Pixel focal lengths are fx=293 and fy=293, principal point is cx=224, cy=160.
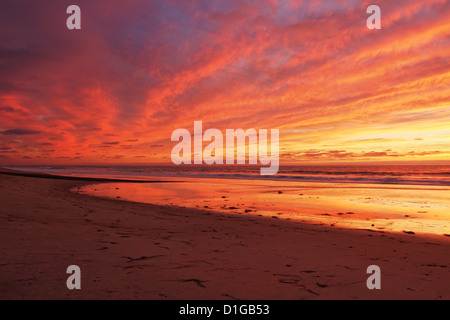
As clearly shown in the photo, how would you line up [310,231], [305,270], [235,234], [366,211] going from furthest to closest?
1. [366,211]
2. [310,231]
3. [235,234]
4. [305,270]

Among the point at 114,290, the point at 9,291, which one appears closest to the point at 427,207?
the point at 114,290

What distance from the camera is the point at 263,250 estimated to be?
6.24m

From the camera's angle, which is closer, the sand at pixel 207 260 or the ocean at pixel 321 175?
the sand at pixel 207 260

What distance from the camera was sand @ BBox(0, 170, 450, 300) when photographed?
400cm

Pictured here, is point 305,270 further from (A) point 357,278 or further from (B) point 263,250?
(B) point 263,250

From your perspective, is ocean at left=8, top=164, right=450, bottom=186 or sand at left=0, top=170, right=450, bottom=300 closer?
sand at left=0, top=170, right=450, bottom=300

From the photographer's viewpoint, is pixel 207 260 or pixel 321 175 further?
pixel 321 175

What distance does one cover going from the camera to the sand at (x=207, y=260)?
3996 mm

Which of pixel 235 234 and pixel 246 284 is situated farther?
pixel 235 234

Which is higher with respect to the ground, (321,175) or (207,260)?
(207,260)

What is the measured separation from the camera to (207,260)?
5309 mm
